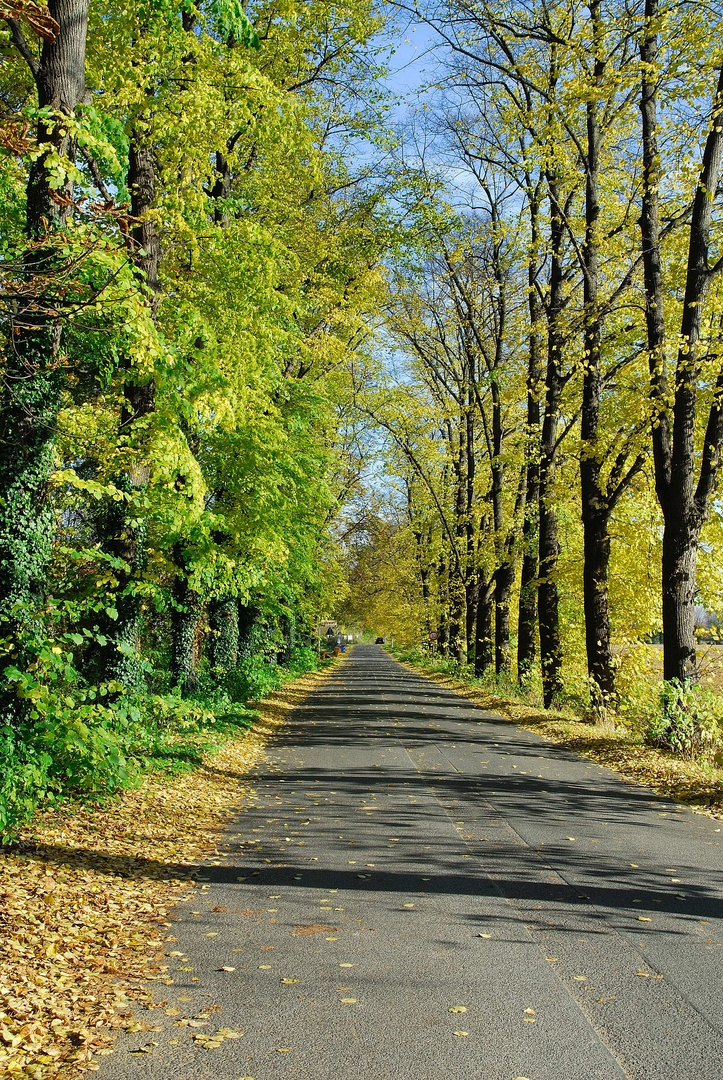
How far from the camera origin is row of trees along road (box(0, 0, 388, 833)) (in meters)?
6.99

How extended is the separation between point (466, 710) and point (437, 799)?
37.0 ft

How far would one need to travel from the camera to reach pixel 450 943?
5039mm

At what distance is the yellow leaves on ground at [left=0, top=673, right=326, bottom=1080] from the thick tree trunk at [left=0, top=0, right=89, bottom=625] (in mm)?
2225

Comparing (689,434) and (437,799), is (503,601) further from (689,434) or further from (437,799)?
(437,799)

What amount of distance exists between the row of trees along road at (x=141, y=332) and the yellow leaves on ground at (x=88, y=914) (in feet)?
1.68

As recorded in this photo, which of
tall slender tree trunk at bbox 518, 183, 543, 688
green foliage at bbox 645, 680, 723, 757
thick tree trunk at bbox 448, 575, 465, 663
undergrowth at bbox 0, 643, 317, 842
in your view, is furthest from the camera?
thick tree trunk at bbox 448, 575, 465, 663

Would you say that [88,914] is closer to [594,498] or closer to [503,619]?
[594,498]

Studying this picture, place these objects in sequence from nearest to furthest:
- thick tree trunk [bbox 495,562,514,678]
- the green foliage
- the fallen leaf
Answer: the fallen leaf → the green foliage → thick tree trunk [bbox 495,562,514,678]

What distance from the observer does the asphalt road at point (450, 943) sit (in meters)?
3.68

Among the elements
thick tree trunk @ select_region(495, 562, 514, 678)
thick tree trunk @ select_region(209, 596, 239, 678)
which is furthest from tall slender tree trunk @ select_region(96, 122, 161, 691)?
thick tree trunk @ select_region(495, 562, 514, 678)

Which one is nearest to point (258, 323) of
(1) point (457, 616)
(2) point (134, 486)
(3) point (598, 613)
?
(2) point (134, 486)

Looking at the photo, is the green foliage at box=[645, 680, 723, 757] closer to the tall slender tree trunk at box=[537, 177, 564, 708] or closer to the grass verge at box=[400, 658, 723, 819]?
the grass verge at box=[400, 658, 723, 819]

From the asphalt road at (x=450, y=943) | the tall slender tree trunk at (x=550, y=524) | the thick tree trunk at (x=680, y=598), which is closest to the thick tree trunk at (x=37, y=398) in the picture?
the asphalt road at (x=450, y=943)

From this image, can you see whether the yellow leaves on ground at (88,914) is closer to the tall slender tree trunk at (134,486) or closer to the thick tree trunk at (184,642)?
the tall slender tree trunk at (134,486)
